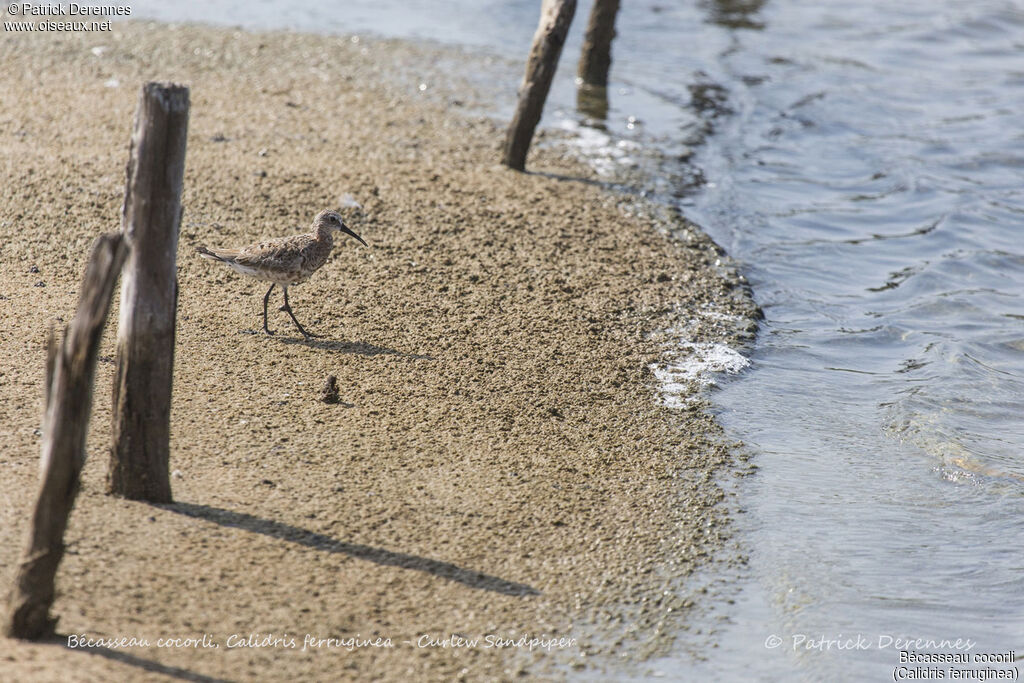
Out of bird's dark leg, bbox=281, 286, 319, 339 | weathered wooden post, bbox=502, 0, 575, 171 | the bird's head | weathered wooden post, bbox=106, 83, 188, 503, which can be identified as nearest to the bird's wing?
bird's dark leg, bbox=281, 286, 319, 339

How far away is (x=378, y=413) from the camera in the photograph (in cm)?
595

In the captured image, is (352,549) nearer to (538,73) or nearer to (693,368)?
(693,368)

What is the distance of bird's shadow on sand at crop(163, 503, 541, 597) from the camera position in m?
4.67

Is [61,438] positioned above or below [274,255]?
below

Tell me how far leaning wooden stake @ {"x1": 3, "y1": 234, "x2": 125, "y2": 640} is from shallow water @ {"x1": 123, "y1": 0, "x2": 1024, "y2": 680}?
257 centimetres

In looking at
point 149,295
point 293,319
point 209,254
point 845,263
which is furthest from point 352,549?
point 845,263

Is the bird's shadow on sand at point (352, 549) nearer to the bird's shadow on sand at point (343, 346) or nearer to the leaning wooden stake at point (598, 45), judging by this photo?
the bird's shadow on sand at point (343, 346)

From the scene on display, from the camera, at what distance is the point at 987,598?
16.8ft

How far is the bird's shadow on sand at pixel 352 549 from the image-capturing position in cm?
467

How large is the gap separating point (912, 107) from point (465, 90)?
642 cm

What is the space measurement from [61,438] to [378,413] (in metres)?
2.44

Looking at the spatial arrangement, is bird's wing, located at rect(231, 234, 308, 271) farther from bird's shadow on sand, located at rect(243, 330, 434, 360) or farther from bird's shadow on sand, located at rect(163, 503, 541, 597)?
bird's shadow on sand, located at rect(163, 503, 541, 597)

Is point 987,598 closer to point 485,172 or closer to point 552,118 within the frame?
point 485,172

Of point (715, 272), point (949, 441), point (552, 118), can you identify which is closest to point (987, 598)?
point (949, 441)
